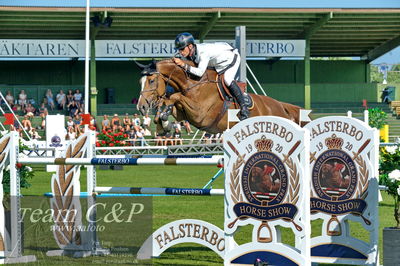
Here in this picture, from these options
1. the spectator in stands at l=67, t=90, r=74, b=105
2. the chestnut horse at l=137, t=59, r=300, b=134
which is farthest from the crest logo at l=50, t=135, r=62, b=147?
the chestnut horse at l=137, t=59, r=300, b=134

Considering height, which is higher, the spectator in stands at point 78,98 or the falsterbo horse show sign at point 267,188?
the spectator in stands at point 78,98

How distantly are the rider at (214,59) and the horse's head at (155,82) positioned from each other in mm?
139

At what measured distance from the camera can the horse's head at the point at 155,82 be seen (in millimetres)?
9203

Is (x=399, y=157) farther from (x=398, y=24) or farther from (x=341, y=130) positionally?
(x=398, y=24)

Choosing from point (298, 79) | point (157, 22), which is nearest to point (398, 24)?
point (298, 79)

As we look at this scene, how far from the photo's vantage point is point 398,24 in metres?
38.2

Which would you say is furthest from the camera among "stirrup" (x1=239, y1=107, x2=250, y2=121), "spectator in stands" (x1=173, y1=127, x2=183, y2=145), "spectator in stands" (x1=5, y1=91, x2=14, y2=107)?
"spectator in stands" (x1=5, y1=91, x2=14, y2=107)

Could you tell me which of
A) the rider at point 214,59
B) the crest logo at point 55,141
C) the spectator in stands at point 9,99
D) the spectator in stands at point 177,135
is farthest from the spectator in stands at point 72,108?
the rider at point 214,59

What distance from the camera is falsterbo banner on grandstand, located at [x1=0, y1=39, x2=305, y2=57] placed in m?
34.5

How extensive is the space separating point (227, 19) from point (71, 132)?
11589 millimetres

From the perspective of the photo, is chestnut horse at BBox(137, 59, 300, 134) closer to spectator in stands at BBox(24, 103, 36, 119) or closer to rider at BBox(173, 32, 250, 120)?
rider at BBox(173, 32, 250, 120)

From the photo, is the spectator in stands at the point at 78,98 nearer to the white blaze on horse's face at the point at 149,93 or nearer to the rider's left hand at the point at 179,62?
the rider's left hand at the point at 179,62

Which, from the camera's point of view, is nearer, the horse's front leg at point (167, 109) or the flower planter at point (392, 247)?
the flower planter at point (392, 247)

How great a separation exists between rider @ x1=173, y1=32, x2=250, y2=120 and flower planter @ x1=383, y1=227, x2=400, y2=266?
3705 mm
